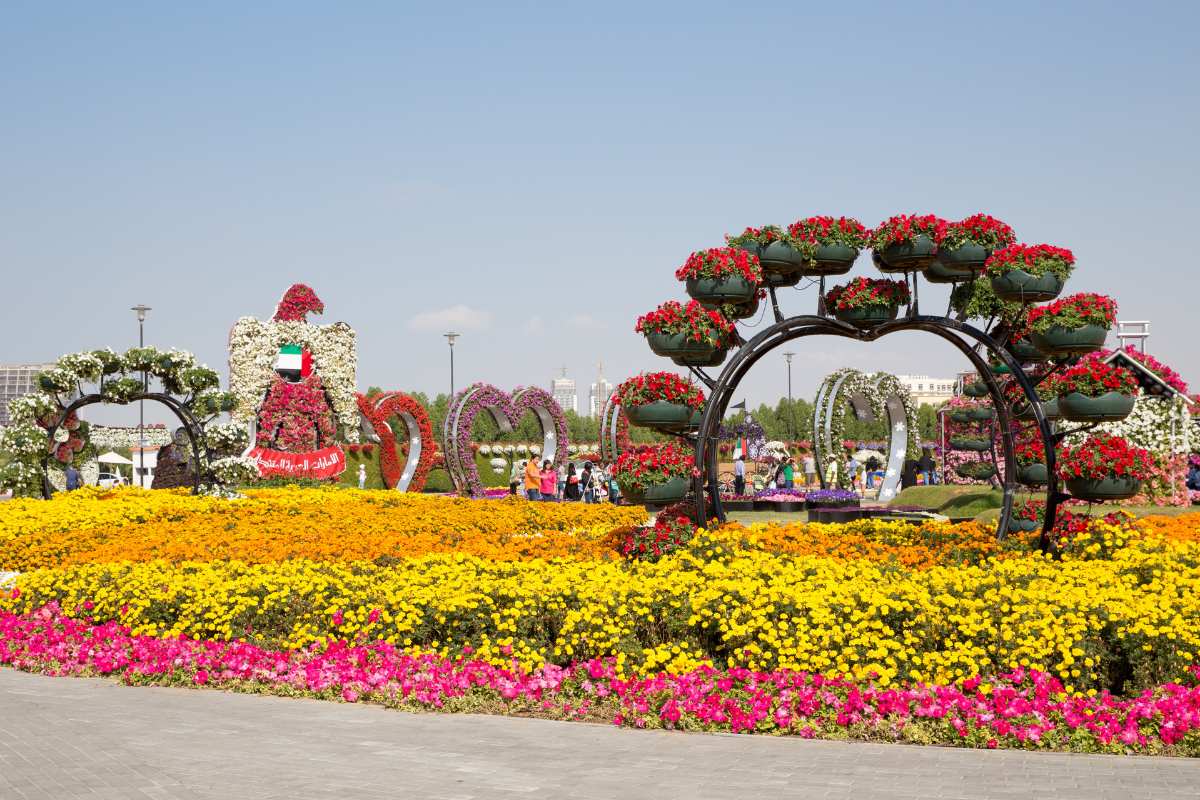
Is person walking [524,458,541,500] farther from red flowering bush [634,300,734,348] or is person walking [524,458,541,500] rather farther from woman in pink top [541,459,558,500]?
red flowering bush [634,300,734,348]

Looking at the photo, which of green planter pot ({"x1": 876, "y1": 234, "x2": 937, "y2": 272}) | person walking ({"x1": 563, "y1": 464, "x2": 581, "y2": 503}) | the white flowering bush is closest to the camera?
green planter pot ({"x1": 876, "y1": 234, "x2": 937, "y2": 272})

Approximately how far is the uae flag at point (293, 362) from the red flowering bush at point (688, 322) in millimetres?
16192

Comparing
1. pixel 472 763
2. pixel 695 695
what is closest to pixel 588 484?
pixel 695 695

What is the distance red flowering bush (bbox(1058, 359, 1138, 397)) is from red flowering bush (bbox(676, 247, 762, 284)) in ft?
9.58

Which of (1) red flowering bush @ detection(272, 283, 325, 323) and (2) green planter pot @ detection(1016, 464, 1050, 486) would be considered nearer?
(2) green planter pot @ detection(1016, 464, 1050, 486)

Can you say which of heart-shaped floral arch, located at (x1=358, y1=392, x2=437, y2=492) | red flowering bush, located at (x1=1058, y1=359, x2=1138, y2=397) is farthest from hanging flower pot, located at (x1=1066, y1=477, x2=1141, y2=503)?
heart-shaped floral arch, located at (x1=358, y1=392, x2=437, y2=492)

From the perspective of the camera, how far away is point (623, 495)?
1093 centimetres

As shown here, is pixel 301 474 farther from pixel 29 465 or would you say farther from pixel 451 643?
pixel 451 643

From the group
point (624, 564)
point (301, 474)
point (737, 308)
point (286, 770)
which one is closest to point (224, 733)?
point (286, 770)

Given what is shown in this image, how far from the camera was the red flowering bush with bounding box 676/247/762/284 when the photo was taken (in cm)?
1104

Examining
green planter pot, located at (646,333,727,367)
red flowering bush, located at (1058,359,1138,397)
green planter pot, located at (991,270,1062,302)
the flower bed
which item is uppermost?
green planter pot, located at (991,270,1062,302)

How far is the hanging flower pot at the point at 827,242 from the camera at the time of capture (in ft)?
36.9

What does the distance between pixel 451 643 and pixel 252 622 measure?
5.72 feet

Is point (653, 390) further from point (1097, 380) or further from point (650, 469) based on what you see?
point (1097, 380)
